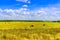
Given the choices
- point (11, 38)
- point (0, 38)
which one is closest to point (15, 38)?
point (11, 38)

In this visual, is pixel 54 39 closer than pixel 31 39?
No

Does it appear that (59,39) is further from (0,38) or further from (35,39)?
(0,38)

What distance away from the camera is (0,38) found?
30.2 meters

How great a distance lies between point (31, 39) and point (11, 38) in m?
2.99

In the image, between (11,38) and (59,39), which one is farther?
(59,39)

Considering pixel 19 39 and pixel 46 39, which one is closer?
pixel 19 39

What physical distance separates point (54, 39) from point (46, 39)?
6.25 ft

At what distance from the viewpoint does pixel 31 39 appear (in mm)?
30188

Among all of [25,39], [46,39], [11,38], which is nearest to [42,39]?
[46,39]

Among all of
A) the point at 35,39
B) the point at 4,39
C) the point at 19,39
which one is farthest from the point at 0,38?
the point at 35,39

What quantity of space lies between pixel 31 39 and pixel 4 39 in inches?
155

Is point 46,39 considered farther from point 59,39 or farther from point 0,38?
point 0,38

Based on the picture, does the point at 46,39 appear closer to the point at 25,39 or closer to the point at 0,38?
the point at 25,39

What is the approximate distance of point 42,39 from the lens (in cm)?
3098
